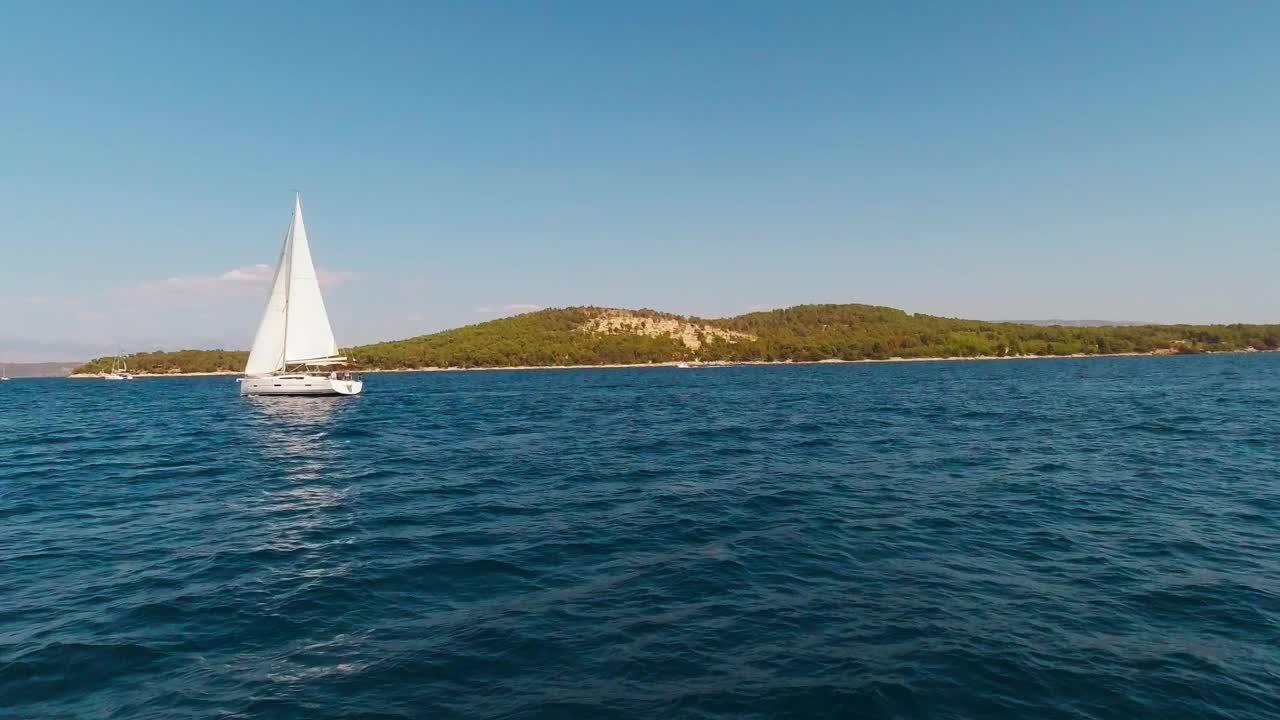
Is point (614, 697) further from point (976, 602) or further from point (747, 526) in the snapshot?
point (747, 526)

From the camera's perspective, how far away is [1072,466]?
2720cm

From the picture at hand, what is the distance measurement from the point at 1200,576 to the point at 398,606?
17.7 m

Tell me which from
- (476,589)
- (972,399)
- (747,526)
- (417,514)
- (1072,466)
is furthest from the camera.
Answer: (972,399)

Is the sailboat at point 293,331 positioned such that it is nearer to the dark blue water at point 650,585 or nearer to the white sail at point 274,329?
the white sail at point 274,329

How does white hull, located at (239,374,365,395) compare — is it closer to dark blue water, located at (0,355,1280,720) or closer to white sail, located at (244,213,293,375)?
white sail, located at (244,213,293,375)

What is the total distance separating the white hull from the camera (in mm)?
72938

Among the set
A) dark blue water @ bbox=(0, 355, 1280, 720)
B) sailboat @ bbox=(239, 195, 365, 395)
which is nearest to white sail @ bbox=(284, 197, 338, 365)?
sailboat @ bbox=(239, 195, 365, 395)

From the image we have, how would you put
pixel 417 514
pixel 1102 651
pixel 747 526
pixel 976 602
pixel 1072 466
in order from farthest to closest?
1. pixel 1072 466
2. pixel 417 514
3. pixel 747 526
4. pixel 976 602
5. pixel 1102 651

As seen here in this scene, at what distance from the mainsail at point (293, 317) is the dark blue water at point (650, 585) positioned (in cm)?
4272

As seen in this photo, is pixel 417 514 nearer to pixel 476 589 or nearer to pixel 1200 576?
pixel 476 589

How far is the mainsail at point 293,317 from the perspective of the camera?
234 feet

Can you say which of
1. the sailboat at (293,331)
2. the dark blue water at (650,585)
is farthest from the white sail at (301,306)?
the dark blue water at (650,585)

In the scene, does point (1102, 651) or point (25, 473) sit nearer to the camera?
point (1102, 651)

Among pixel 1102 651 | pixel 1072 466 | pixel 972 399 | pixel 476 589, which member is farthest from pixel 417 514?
pixel 972 399
